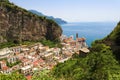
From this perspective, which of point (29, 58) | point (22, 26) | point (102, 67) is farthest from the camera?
point (22, 26)

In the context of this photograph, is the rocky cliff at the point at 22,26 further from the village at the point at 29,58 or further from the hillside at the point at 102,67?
the hillside at the point at 102,67

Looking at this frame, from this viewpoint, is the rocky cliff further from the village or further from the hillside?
the hillside

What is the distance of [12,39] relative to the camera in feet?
172

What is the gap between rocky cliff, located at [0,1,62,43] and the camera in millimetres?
52188

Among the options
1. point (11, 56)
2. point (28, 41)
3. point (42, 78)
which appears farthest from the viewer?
point (28, 41)

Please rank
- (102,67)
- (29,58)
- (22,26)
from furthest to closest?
(22,26), (29,58), (102,67)

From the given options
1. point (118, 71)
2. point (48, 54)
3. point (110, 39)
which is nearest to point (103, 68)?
point (118, 71)

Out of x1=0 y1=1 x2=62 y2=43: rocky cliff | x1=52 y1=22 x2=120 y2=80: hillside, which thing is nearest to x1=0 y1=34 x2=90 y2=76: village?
x1=0 y1=1 x2=62 y2=43: rocky cliff

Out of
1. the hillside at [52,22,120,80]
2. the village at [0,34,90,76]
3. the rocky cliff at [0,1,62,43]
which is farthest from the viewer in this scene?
the rocky cliff at [0,1,62,43]

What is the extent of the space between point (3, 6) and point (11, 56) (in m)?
15.4

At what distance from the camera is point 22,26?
179ft

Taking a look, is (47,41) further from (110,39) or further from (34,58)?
(110,39)

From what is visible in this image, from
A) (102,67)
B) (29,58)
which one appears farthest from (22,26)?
(102,67)

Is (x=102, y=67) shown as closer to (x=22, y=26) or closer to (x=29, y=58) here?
(x=29, y=58)
